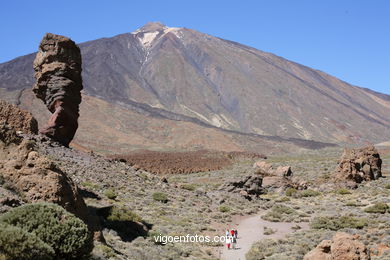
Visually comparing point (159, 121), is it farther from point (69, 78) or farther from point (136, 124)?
point (69, 78)

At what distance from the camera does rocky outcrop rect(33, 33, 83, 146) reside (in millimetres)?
27156

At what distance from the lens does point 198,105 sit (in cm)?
16075

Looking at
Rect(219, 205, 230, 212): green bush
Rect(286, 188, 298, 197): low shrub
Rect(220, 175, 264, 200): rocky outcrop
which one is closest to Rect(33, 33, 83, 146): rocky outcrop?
Rect(219, 205, 230, 212): green bush

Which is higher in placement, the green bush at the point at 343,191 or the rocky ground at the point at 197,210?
the green bush at the point at 343,191

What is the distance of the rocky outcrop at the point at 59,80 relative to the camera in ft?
89.1

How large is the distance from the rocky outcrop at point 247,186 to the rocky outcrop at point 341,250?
Result: 844 inches

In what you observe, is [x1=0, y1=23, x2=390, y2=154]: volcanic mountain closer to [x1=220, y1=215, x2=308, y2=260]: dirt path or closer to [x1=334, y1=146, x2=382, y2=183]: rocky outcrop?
[x1=334, y1=146, x2=382, y2=183]: rocky outcrop

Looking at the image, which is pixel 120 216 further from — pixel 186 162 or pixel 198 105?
pixel 198 105

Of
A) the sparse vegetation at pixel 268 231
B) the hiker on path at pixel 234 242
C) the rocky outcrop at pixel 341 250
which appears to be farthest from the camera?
the sparse vegetation at pixel 268 231

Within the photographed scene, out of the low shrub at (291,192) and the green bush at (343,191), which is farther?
the low shrub at (291,192)

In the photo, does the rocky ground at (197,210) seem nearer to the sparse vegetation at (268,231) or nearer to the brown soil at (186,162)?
the sparse vegetation at (268,231)

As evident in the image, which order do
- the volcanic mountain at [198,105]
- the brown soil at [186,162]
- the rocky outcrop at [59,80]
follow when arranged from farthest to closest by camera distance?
the volcanic mountain at [198,105], the brown soil at [186,162], the rocky outcrop at [59,80]

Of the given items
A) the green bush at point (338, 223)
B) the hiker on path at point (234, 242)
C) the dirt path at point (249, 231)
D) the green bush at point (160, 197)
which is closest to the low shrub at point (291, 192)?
the dirt path at point (249, 231)

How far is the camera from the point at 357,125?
566ft
